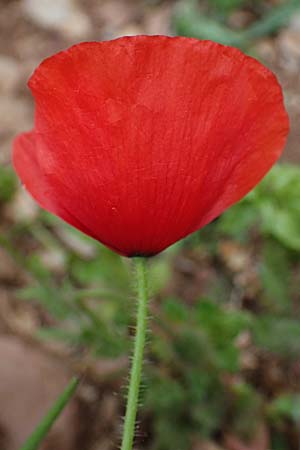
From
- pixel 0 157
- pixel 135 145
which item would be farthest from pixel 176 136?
pixel 0 157

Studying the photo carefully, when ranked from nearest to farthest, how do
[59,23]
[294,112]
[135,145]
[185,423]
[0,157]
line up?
[135,145] → [185,423] → [294,112] → [0,157] → [59,23]

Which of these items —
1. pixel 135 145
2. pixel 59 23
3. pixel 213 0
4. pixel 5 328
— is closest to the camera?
pixel 135 145

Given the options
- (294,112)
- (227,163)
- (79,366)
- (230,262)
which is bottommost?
(79,366)

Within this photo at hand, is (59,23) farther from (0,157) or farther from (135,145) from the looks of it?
(135,145)

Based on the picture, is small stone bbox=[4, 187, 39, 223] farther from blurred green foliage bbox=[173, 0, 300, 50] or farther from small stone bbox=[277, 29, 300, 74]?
small stone bbox=[277, 29, 300, 74]

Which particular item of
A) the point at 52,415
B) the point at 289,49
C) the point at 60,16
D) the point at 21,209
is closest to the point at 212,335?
the point at 52,415

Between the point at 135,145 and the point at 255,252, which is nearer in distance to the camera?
the point at 135,145

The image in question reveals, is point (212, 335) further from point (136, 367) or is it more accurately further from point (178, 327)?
point (136, 367)
